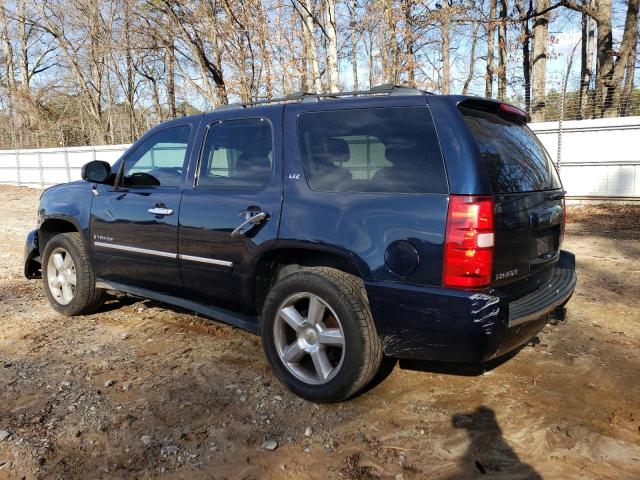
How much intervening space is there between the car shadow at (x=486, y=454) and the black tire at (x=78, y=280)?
3.41 metres

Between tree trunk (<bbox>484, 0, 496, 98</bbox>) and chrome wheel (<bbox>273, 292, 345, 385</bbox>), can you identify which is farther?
tree trunk (<bbox>484, 0, 496, 98</bbox>)

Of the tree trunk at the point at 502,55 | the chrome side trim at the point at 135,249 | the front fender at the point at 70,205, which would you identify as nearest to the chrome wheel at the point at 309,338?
the chrome side trim at the point at 135,249

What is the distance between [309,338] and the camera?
319 centimetres

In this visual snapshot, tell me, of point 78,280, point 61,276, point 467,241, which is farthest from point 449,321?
point 61,276

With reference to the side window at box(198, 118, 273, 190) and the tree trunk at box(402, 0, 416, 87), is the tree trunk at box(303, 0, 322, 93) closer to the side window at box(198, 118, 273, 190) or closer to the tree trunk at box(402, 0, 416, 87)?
the tree trunk at box(402, 0, 416, 87)

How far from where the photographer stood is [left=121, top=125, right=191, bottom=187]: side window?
13.2 feet

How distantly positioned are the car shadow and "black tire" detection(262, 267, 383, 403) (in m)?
0.61

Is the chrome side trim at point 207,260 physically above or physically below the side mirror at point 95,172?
below

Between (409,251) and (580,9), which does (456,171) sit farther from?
(580,9)

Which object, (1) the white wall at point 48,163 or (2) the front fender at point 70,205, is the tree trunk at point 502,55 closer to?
(1) the white wall at point 48,163

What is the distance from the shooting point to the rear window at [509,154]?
286cm

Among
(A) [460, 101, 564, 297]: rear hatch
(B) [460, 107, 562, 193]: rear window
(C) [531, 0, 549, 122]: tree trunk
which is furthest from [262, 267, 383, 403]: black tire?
(C) [531, 0, 549, 122]: tree trunk

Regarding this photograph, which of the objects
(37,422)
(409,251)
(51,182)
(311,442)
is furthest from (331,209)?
(51,182)

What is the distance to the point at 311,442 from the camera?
2760 mm
